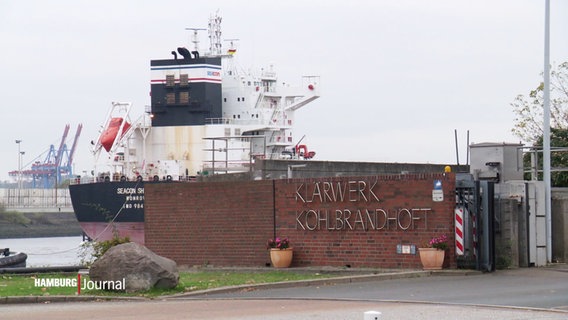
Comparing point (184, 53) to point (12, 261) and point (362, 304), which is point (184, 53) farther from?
point (362, 304)

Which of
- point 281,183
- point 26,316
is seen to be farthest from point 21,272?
point 26,316

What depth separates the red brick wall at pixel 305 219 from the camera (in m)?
23.9

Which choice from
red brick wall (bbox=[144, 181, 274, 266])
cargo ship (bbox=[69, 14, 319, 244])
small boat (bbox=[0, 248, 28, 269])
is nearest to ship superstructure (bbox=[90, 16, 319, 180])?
cargo ship (bbox=[69, 14, 319, 244])

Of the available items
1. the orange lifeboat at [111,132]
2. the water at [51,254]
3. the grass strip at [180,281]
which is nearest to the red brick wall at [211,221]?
the grass strip at [180,281]

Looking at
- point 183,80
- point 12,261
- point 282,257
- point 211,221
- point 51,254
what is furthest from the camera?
point 183,80

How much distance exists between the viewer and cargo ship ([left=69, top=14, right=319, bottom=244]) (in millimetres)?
68688

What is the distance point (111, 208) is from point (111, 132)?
6877mm

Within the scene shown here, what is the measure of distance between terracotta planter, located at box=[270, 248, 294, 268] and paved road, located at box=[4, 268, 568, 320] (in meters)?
4.49

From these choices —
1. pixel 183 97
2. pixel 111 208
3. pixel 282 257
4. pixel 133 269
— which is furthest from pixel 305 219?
pixel 183 97

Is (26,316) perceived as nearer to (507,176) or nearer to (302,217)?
(302,217)

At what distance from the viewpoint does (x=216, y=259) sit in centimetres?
2780

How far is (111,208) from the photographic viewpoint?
65.7 m

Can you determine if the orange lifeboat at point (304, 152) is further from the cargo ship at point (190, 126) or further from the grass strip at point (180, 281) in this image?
the grass strip at point (180, 281)

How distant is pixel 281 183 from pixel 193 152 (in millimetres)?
44227
